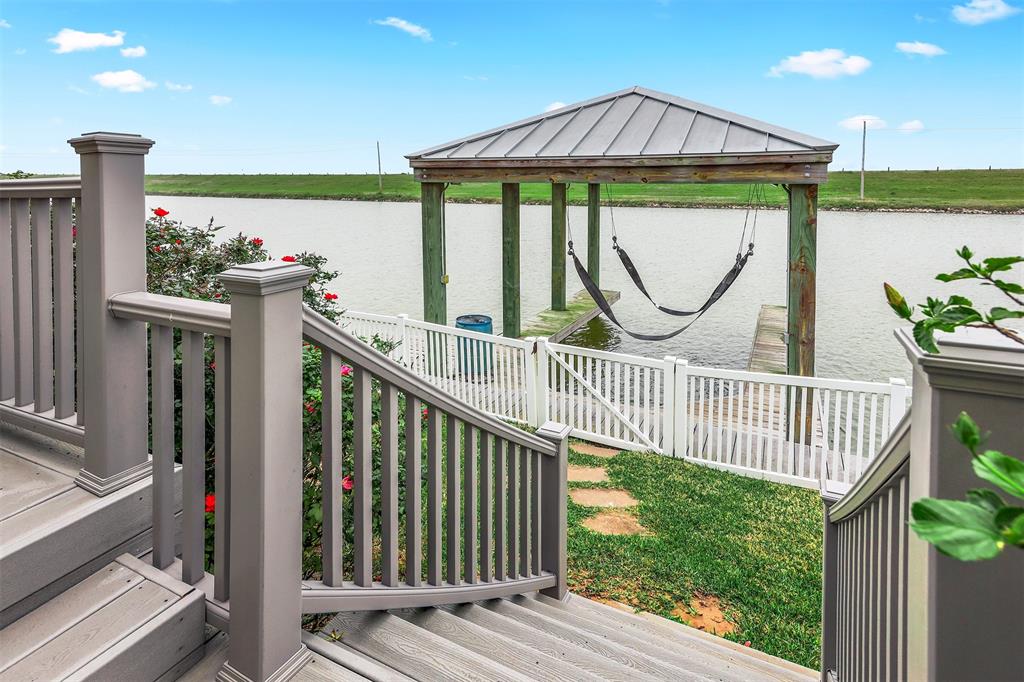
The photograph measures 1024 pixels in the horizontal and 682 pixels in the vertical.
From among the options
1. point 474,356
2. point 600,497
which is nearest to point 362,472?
point 600,497

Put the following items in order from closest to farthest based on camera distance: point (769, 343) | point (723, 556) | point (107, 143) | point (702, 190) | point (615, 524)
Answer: point (107, 143) → point (723, 556) → point (615, 524) → point (769, 343) → point (702, 190)

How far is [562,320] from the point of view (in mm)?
10688

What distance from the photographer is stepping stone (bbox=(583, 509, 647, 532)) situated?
14.3 feet

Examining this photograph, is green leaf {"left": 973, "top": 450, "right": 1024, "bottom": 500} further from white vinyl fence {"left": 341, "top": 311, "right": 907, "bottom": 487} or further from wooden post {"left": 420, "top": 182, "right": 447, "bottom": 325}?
wooden post {"left": 420, "top": 182, "right": 447, "bottom": 325}

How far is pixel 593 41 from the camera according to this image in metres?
29.6

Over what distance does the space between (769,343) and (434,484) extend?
864 cm

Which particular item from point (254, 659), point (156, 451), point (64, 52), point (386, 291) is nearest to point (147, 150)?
point (156, 451)

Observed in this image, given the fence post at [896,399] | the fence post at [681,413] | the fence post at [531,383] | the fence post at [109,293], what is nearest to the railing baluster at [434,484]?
the fence post at [109,293]

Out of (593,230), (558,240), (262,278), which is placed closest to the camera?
(262,278)

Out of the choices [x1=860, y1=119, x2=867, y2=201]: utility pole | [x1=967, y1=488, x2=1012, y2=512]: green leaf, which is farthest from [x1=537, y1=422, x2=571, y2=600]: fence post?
[x1=860, y1=119, x2=867, y2=201]: utility pole

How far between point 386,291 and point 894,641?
509 inches

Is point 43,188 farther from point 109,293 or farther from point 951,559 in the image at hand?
point 951,559

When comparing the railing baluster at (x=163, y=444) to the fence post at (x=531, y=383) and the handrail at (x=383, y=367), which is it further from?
the fence post at (x=531, y=383)

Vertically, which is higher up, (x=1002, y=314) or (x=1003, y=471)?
(x=1002, y=314)
